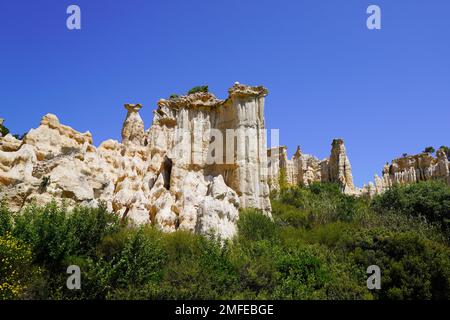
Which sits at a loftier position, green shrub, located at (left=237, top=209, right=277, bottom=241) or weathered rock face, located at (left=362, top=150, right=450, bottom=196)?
weathered rock face, located at (left=362, top=150, right=450, bottom=196)

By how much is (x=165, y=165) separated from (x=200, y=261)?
10.7m

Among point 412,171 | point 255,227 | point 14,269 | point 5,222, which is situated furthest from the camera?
point 412,171

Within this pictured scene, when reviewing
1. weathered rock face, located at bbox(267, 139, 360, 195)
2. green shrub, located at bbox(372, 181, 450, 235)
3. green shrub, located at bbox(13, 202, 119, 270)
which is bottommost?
green shrub, located at bbox(13, 202, 119, 270)

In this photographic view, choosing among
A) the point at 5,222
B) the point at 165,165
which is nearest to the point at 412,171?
the point at 165,165

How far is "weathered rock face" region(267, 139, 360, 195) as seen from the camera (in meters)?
48.2

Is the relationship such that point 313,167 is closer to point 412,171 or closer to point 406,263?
point 412,171

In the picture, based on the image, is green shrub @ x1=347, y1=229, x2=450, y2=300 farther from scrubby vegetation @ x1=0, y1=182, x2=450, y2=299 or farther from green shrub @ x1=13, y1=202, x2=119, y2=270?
green shrub @ x1=13, y1=202, x2=119, y2=270

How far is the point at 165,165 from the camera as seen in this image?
87.4ft

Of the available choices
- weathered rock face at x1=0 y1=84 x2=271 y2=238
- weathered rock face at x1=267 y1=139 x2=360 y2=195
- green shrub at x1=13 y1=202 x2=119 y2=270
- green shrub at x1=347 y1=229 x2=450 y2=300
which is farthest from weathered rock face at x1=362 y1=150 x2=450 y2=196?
green shrub at x1=13 y1=202 x2=119 y2=270

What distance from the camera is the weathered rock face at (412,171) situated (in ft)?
168

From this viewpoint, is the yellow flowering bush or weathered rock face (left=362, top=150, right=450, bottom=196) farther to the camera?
weathered rock face (left=362, top=150, right=450, bottom=196)

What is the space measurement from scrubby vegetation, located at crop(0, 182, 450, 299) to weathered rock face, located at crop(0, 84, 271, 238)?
5.60 feet

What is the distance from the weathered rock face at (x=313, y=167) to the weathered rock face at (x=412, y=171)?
12.7ft
